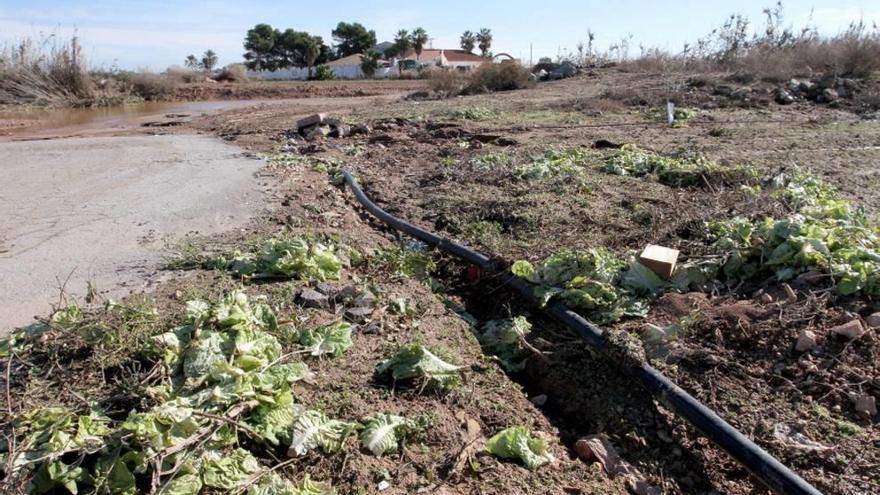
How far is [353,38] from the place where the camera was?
7506cm

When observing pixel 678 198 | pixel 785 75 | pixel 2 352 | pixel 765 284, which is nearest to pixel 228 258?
pixel 2 352

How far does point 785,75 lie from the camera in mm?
17406

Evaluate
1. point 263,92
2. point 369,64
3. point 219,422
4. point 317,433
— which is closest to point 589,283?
point 317,433

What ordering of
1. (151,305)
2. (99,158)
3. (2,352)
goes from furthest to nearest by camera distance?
1. (99,158)
2. (151,305)
3. (2,352)

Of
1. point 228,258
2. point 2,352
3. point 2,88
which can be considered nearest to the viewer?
point 2,352

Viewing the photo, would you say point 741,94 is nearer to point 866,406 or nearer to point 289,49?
point 866,406

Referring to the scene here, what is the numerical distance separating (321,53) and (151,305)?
74.0 meters

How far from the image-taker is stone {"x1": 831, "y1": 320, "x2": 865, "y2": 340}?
11.4 ft

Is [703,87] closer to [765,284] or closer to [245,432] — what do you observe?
[765,284]

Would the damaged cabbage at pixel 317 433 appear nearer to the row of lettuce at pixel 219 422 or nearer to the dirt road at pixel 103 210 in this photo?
the row of lettuce at pixel 219 422

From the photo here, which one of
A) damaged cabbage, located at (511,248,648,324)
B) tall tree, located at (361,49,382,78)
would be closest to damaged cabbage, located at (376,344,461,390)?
damaged cabbage, located at (511,248,648,324)

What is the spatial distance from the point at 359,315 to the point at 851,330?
2.84 metres

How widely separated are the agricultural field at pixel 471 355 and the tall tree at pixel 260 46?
70.6 meters

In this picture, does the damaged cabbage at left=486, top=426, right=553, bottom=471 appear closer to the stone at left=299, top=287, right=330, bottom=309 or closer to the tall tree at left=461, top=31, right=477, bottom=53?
the stone at left=299, top=287, right=330, bottom=309
